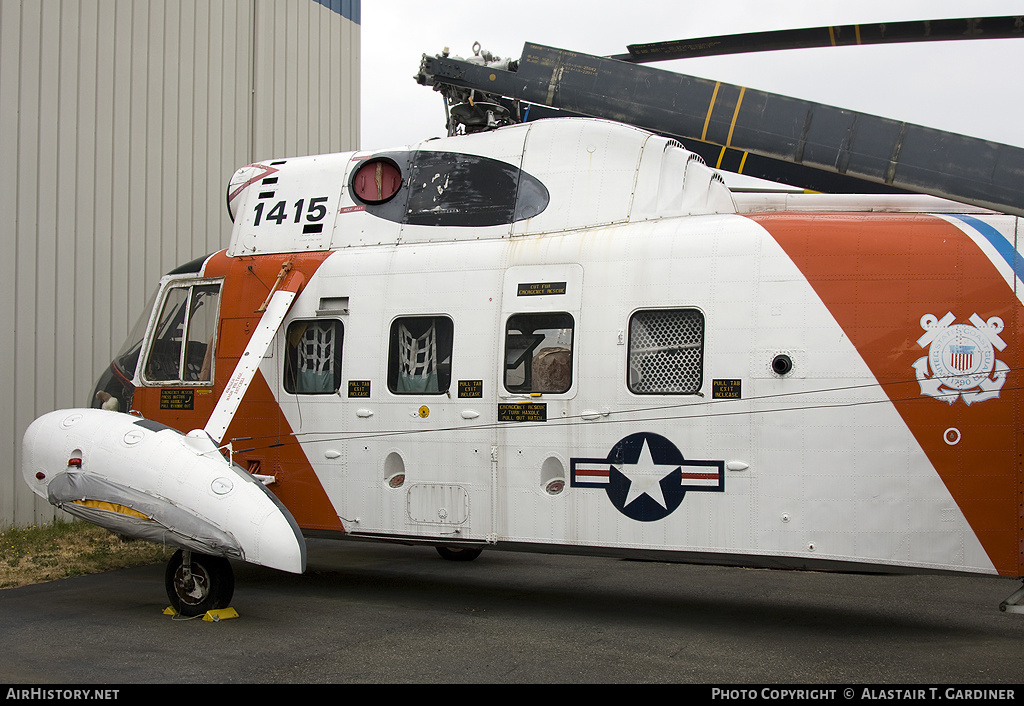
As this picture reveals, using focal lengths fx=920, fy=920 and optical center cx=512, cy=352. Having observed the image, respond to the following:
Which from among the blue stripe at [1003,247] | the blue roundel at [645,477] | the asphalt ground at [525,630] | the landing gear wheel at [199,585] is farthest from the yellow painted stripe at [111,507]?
the blue stripe at [1003,247]

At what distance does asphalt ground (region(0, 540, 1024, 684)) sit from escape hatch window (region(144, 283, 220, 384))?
80.0 inches

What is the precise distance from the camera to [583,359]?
281 inches

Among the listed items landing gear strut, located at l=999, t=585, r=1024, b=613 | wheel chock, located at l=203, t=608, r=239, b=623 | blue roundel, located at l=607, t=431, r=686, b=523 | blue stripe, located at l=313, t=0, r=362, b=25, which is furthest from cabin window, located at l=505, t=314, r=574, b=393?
blue stripe, located at l=313, t=0, r=362, b=25

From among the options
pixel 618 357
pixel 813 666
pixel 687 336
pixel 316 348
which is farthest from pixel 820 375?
pixel 316 348

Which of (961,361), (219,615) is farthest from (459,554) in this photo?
(961,361)

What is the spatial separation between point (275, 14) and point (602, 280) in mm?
9957

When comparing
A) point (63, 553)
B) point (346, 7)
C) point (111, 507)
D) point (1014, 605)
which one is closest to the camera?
point (1014, 605)

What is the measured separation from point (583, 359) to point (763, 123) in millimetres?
2750

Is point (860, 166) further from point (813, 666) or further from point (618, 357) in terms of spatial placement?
point (813, 666)

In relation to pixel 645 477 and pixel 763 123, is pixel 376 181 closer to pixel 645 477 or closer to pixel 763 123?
pixel 763 123

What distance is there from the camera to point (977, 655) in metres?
6.31

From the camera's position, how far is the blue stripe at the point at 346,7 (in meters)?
15.9

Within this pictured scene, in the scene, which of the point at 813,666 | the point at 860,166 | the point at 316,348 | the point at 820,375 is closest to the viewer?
the point at 813,666

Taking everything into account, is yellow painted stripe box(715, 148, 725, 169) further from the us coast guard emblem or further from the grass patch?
the grass patch
